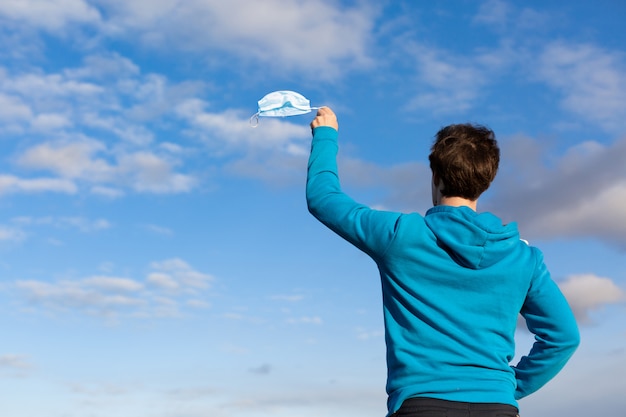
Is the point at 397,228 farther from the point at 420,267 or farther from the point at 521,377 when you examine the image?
the point at 521,377

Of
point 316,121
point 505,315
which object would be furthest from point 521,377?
point 316,121

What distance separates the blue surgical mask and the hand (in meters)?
0.91

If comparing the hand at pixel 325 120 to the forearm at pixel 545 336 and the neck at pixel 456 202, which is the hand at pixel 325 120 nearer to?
the neck at pixel 456 202

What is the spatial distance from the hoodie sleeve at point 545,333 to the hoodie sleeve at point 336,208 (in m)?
1.34

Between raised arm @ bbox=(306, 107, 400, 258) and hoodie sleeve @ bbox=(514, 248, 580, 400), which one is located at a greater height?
raised arm @ bbox=(306, 107, 400, 258)

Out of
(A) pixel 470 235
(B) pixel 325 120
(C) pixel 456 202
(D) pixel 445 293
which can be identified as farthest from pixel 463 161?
(B) pixel 325 120

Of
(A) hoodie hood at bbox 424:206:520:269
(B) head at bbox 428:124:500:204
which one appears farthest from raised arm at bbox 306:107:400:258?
(B) head at bbox 428:124:500:204

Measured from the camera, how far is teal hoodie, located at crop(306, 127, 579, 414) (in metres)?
5.41

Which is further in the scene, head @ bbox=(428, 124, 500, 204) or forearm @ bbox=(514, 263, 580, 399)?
forearm @ bbox=(514, 263, 580, 399)

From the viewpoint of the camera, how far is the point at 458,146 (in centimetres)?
577

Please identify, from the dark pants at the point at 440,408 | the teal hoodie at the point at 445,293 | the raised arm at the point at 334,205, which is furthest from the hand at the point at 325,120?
the dark pants at the point at 440,408

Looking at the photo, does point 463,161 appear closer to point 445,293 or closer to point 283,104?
point 445,293

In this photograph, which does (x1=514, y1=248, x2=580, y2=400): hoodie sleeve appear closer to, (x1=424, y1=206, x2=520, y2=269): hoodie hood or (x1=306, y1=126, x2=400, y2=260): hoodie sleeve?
(x1=424, y1=206, x2=520, y2=269): hoodie hood

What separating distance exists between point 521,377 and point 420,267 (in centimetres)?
170
